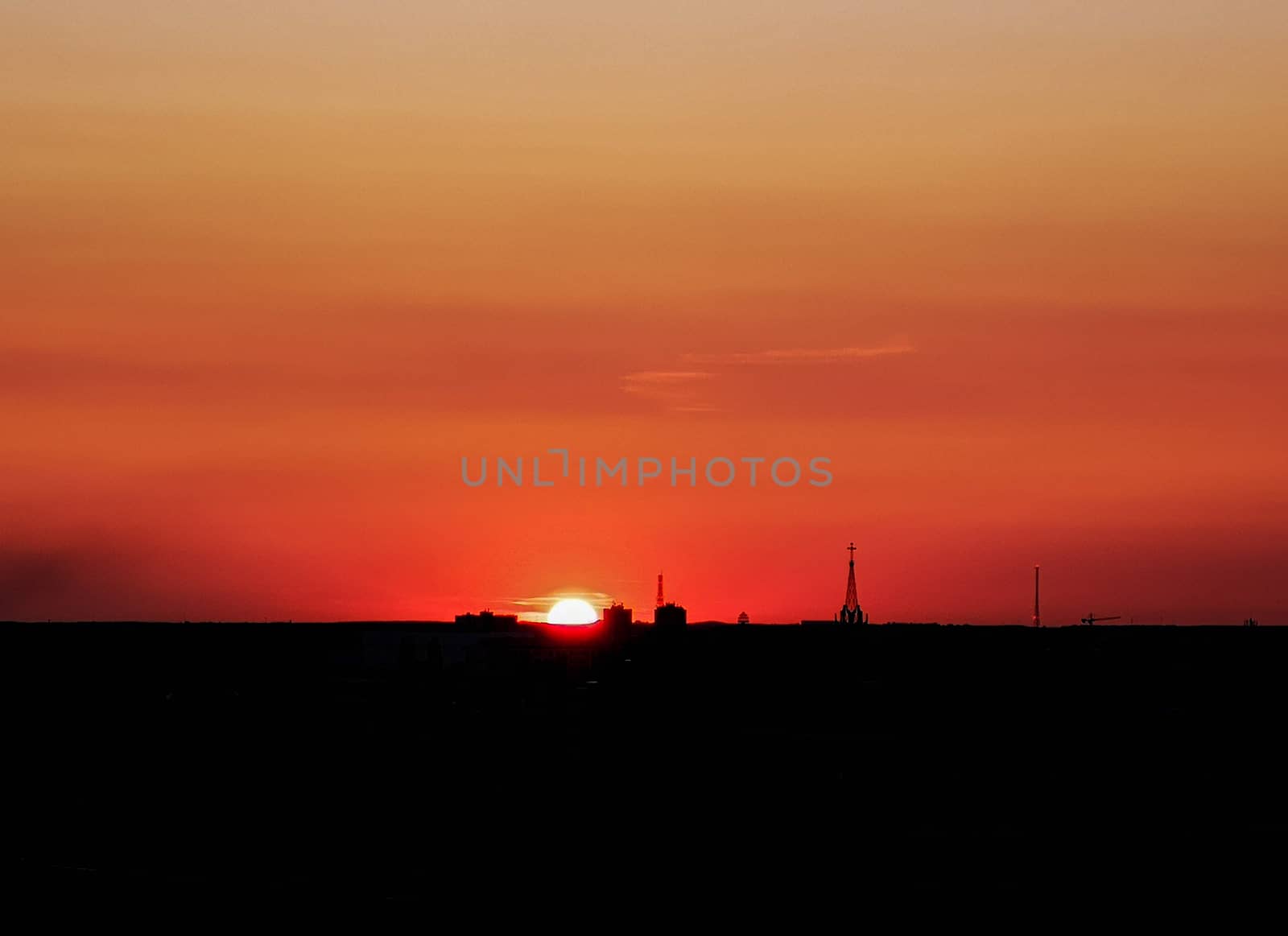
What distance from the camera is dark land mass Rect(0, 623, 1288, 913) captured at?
2783 inches

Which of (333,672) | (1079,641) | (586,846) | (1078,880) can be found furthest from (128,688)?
(1078,880)

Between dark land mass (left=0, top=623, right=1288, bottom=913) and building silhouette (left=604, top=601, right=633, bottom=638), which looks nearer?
dark land mass (left=0, top=623, right=1288, bottom=913)

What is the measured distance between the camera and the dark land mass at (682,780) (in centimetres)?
7068

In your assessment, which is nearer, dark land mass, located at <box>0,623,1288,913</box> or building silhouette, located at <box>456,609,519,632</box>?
dark land mass, located at <box>0,623,1288,913</box>

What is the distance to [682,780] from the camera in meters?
85.6

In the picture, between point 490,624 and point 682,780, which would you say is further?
point 490,624

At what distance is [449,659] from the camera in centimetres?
14538

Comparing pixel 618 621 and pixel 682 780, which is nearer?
pixel 682 780

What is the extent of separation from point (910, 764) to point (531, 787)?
13279mm

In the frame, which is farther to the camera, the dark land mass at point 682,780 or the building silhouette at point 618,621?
the building silhouette at point 618,621

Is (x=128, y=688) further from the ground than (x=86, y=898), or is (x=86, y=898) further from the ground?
(x=128, y=688)

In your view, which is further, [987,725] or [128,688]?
[128,688]

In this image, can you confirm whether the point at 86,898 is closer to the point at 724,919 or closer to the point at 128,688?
the point at 724,919

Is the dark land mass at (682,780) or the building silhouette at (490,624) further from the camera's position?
the building silhouette at (490,624)
